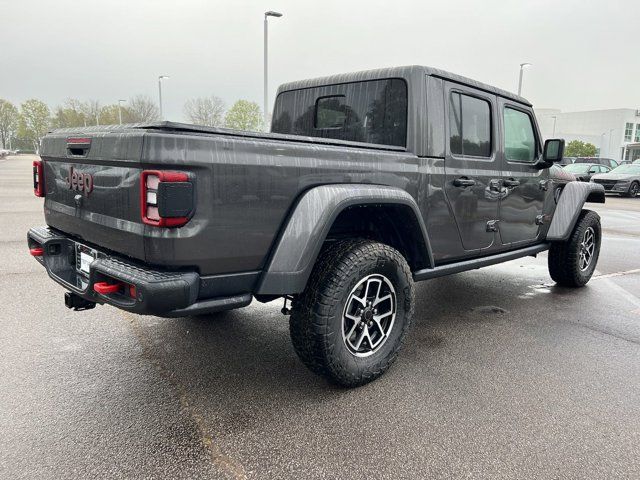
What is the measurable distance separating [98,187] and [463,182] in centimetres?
242

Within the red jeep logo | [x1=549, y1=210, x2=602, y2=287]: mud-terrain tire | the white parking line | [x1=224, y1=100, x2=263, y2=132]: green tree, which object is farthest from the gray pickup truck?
[x1=224, y1=100, x2=263, y2=132]: green tree

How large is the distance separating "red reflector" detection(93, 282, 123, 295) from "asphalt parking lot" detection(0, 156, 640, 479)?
738 mm

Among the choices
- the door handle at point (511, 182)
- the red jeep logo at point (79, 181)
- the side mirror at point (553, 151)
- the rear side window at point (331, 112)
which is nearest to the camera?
the red jeep logo at point (79, 181)

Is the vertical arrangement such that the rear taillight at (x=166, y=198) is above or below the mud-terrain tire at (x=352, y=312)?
above

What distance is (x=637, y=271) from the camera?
6.46 meters

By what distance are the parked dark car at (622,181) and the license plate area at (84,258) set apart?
2170cm

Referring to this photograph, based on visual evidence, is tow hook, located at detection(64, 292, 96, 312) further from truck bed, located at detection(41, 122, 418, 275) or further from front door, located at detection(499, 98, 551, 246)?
front door, located at detection(499, 98, 551, 246)

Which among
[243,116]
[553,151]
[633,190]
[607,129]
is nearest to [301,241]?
[553,151]

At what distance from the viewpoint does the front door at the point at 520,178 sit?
4121 millimetres

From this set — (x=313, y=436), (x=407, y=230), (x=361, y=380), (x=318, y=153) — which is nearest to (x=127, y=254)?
(x=318, y=153)

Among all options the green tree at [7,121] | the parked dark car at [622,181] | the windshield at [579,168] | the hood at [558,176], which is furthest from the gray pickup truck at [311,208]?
the green tree at [7,121]

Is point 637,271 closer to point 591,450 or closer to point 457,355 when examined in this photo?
point 457,355

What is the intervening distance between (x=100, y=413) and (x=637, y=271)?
6673mm

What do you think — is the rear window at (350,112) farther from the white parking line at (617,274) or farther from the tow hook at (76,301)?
the white parking line at (617,274)
